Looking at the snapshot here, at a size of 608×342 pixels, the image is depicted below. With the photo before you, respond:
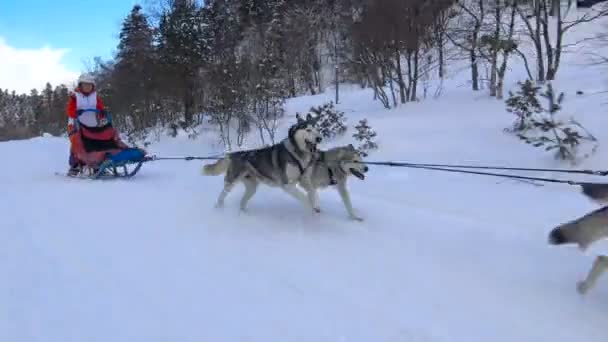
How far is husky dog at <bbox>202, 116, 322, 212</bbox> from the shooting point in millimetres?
4895

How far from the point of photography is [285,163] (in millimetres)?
4945

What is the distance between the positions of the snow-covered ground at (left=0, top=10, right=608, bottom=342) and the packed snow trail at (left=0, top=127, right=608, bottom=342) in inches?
0.5

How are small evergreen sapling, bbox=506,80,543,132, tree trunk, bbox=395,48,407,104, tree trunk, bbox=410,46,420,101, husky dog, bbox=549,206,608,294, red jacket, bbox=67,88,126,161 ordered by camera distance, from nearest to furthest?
1. husky dog, bbox=549,206,608,294
2. red jacket, bbox=67,88,126,161
3. small evergreen sapling, bbox=506,80,543,132
4. tree trunk, bbox=395,48,407,104
5. tree trunk, bbox=410,46,420,101

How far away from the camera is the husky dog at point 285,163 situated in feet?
16.1

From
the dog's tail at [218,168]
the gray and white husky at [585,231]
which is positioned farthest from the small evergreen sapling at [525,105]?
the gray and white husky at [585,231]

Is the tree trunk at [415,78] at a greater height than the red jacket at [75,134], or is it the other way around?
the tree trunk at [415,78]

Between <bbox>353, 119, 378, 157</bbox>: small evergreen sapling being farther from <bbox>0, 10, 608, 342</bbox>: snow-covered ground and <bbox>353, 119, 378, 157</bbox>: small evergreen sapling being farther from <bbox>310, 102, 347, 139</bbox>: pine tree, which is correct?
<bbox>0, 10, 608, 342</bbox>: snow-covered ground

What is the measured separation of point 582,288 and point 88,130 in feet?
24.6

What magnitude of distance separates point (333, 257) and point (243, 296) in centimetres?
101

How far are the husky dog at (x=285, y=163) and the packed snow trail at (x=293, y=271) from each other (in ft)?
1.01

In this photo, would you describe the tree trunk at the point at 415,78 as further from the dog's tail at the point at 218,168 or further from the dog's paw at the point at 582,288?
the dog's paw at the point at 582,288

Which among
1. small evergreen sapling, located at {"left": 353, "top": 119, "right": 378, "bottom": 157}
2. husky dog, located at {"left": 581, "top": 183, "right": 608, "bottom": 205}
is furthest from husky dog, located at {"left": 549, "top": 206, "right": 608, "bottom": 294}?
small evergreen sapling, located at {"left": 353, "top": 119, "right": 378, "bottom": 157}

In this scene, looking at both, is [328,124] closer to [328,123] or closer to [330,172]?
[328,123]

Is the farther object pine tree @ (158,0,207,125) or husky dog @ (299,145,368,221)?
pine tree @ (158,0,207,125)
